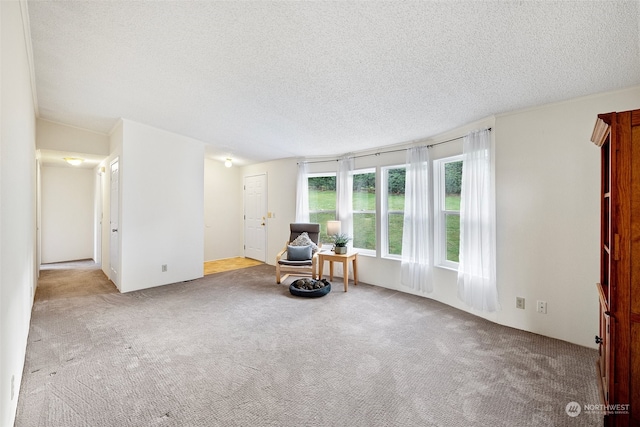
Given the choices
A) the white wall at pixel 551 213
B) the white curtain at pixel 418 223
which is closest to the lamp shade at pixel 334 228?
the white curtain at pixel 418 223

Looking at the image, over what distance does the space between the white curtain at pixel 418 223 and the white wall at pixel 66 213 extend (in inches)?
294

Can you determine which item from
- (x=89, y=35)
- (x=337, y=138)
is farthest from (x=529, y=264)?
(x=89, y=35)

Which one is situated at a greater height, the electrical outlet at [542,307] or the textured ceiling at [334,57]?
the textured ceiling at [334,57]

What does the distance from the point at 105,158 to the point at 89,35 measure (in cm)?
367

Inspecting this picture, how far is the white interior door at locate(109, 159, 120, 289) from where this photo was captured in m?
4.15

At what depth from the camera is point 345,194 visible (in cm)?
489

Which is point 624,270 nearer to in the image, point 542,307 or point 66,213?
point 542,307

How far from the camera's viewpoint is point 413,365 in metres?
2.22

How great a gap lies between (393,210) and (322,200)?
159 cm

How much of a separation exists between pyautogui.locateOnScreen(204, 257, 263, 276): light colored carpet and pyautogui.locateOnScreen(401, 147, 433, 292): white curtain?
3542mm

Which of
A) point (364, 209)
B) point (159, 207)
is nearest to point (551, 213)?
point (364, 209)

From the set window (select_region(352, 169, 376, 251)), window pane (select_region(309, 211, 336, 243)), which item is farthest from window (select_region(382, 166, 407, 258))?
window pane (select_region(309, 211, 336, 243))

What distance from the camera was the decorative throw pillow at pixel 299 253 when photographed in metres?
4.71

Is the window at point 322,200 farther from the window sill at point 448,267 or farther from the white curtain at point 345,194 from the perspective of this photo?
the window sill at point 448,267
